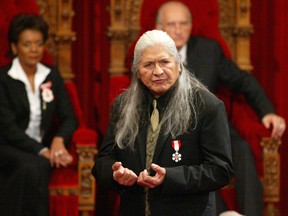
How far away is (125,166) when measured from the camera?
9.83ft

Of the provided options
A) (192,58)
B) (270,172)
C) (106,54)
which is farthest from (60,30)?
(270,172)

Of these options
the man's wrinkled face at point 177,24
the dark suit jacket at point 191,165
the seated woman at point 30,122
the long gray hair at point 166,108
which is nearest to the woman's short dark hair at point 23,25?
the seated woman at point 30,122

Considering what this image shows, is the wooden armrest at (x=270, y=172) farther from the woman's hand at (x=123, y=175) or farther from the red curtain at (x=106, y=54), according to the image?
the woman's hand at (x=123, y=175)

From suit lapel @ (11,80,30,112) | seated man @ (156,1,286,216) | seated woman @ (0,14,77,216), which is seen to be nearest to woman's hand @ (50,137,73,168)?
seated woman @ (0,14,77,216)

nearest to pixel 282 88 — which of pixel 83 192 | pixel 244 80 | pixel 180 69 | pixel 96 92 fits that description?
pixel 244 80

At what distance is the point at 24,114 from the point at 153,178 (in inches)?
79.4

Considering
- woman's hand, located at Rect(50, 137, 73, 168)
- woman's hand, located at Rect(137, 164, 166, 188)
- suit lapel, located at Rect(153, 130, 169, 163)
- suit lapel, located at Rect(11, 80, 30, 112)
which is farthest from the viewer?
suit lapel, located at Rect(11, 80, 30, 112)

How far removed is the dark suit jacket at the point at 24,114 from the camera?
14.9ft

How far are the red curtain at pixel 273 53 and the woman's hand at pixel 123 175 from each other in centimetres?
280

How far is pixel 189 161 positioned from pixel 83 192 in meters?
1.76

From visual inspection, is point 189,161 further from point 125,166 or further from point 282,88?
point 282,88

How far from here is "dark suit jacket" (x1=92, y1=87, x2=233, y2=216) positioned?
289cm

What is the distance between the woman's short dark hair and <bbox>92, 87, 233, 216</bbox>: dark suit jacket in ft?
6.55

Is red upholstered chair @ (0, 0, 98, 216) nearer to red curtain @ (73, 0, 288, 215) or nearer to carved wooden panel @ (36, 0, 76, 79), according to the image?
carved wooden panel @ (36, 0, 76, 79)
